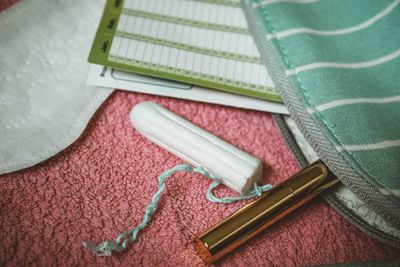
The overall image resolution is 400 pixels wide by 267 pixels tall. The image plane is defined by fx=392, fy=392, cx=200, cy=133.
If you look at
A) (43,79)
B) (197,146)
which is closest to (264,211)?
(197,146)

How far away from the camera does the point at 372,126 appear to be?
39cm

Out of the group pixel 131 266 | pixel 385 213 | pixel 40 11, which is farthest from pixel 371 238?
pixel 40 11

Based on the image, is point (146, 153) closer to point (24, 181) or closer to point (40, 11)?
point (24, 181)

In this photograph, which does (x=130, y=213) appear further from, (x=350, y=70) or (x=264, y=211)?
(x=350, y=70)

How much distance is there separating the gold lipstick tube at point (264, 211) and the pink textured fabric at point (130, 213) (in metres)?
0.02

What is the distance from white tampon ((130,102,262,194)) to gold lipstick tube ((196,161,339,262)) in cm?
3

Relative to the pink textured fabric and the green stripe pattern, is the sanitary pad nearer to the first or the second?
the pink textured fabric

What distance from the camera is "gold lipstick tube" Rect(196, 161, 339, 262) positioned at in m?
0.36

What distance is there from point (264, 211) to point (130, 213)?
131mm

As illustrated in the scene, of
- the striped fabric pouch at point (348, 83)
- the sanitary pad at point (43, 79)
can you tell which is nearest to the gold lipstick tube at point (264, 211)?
the striped fabric pouch at point (348, 83)

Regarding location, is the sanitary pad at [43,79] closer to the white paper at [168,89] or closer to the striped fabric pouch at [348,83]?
the white paper at [168,89]

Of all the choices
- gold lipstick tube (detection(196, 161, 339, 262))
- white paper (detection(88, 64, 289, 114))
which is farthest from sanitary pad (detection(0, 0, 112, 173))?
gold lipstick tube (detection(196, 161, 339, 262))

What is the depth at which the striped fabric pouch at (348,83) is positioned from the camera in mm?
377

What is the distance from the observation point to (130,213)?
0.39 meters
